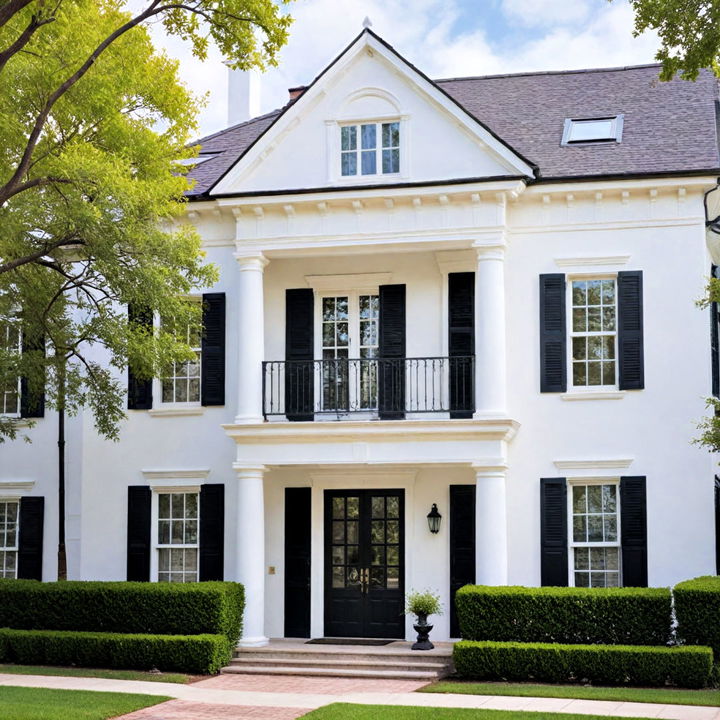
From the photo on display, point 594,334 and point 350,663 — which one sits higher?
point 594,334

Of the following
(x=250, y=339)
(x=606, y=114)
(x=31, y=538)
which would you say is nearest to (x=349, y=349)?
(x=250, y=339)

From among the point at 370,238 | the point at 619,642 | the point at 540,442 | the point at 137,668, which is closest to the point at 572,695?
the point at 619,642

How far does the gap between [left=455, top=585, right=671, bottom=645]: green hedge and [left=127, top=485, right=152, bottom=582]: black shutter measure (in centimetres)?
591

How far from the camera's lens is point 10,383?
728 inches

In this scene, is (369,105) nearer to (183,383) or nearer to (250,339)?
(250,339)

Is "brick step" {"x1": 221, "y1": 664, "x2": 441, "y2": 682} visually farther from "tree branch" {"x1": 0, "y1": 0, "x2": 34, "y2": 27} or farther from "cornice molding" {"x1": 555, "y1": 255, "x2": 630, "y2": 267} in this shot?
"tree branch" {"x1": 0, "y1": 0, "x2": 34, "y2": 27}

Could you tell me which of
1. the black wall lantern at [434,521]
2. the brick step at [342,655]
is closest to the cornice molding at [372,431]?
the black wall lantern at [434,521]

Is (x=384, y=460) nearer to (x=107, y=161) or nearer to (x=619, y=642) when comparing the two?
(x=619, y=642)

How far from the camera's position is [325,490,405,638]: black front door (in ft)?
64.5

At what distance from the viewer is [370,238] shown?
19188 millimetres

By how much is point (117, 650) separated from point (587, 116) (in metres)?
12.0

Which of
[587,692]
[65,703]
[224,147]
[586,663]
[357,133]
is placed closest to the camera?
[65,703]

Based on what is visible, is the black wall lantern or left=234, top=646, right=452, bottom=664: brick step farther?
the black wall lantern

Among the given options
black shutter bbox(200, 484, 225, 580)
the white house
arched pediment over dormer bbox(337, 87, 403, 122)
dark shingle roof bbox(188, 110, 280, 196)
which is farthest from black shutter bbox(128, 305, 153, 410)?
arched pediment over dormer bbox(337, 87, 403, 122)
